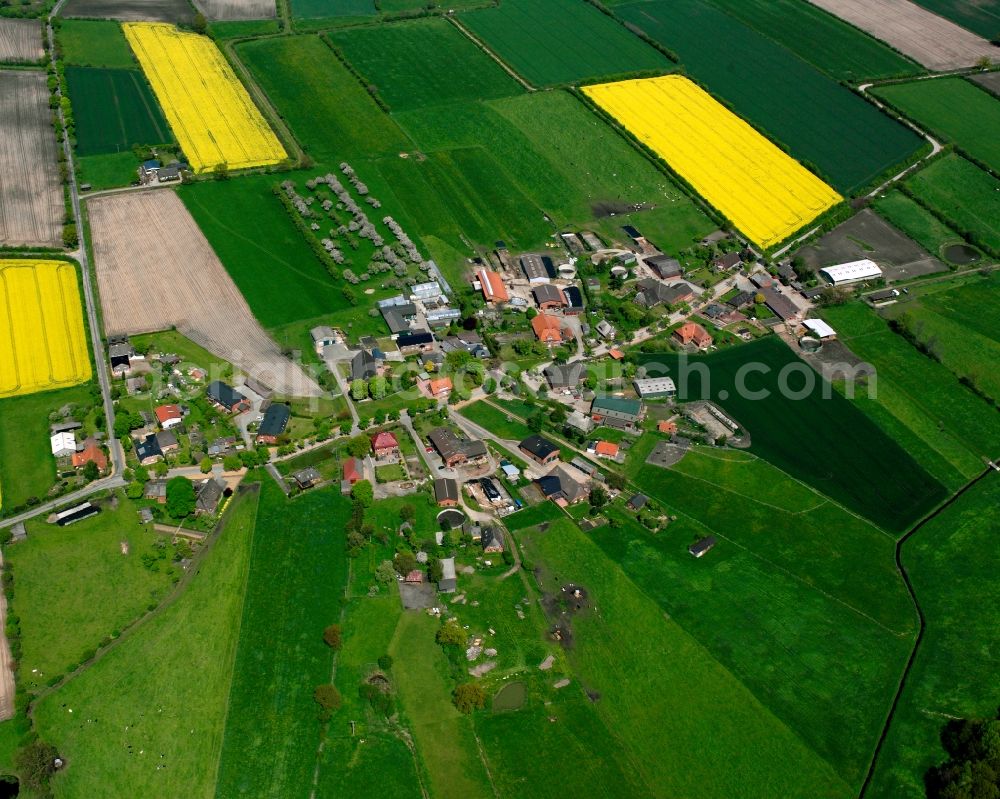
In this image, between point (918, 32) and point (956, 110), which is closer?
point (956, 110)

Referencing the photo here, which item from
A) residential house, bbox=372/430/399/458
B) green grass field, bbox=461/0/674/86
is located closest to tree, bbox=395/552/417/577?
residential house, bbox=372/430/399/458

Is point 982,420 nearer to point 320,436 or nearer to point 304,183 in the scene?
point 320,436

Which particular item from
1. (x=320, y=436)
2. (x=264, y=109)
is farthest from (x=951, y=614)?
(x=264, y=109)

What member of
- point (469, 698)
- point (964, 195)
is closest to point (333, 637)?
point (469, 698)

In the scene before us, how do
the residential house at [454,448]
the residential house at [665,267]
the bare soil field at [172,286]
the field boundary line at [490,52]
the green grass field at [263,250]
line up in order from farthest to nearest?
the field boundary line at [490,52] → the residential house at [665,267] → the green grass field at [263,250] → the bare soil field at [172,286] → the residential house at [454,448]

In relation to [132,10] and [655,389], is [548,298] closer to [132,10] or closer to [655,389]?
[655,389]

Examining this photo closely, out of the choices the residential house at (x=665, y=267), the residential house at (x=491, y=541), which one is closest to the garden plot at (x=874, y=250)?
the residential house at (x=665, y=267)

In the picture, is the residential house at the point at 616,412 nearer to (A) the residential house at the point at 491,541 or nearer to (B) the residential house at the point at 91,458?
(A) the residential house at the point at 491,541
